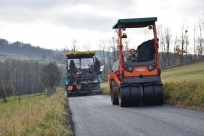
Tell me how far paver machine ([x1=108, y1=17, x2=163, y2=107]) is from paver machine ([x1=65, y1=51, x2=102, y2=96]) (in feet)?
48.8

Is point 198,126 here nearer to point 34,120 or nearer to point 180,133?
point 180,133

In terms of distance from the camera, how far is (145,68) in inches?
506

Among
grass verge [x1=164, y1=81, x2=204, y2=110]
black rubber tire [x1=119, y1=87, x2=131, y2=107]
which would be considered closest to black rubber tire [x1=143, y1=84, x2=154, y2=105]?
black rubber tire [x1=119, y1=87, x2=131, y2=107]

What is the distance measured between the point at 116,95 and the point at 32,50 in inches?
6285

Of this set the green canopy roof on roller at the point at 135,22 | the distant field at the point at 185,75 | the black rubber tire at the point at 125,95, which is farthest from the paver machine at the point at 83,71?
the black rubber tire at the point at 125,95

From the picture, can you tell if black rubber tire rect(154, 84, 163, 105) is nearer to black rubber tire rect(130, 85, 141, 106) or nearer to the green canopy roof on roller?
black rubber tire rect(130, 85, 141, 106)

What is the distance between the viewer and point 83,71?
28.5 meters

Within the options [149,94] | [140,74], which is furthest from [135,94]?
[140,74]

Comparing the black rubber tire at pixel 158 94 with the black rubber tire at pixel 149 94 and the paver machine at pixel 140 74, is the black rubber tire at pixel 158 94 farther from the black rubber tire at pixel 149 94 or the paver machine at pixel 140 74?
the black rubber tire at pixel 149 94

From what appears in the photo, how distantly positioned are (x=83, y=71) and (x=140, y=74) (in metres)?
16.0

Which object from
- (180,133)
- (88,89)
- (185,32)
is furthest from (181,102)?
(185,32)

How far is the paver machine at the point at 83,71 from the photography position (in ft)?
92.4

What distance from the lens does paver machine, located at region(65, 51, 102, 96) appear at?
28.2m

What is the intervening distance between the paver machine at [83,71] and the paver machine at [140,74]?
14871mm
